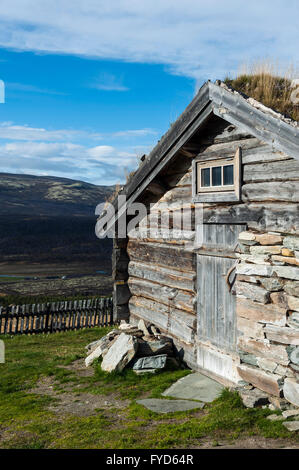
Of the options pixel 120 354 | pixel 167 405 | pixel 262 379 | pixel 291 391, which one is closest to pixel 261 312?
pixel 262 379

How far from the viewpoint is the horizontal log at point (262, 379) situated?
5898 millimetres

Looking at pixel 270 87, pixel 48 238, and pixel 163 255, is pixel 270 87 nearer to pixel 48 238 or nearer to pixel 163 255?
pixel 163 255

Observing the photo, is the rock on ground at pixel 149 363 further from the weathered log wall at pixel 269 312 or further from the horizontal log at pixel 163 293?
the weathered log wall at pixel 269 312

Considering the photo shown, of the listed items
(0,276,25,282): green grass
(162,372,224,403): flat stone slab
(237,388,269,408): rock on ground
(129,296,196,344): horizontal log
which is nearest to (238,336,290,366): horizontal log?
(237,388,269,408): rock on ground

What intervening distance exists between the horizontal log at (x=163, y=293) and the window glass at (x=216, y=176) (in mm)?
2168

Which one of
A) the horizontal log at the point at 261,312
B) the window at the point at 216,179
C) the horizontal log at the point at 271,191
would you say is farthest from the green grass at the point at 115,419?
the window at the point at 216,179

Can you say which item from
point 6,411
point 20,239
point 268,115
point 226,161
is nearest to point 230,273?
point 226,161

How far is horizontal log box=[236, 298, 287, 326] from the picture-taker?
5930 mm

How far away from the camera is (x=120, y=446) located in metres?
5.07

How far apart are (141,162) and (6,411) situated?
17.1 feet

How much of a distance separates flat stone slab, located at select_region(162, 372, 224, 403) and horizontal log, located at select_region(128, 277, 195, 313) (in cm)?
124

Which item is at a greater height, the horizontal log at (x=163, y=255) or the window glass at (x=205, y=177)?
the window glass at (x=205, y=177)

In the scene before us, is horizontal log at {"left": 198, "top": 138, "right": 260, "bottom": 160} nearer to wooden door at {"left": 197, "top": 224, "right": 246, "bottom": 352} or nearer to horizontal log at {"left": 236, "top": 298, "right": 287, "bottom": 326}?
wooden door at {"left": 197, "top": 224, "right": 246, "bottom": 352}
